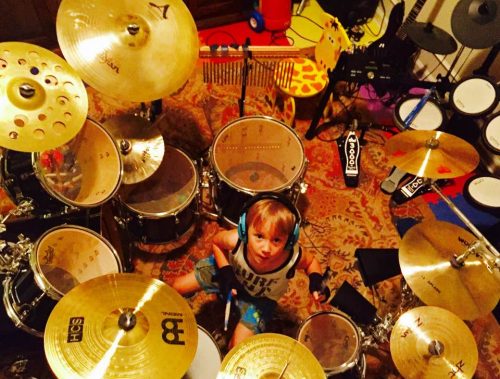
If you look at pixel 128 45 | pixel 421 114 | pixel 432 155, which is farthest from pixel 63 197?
pixel 421 114

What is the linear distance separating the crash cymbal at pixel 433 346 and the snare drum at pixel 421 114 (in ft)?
4.51

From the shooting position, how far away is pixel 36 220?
2.14 m

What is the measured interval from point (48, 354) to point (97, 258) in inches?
28.7

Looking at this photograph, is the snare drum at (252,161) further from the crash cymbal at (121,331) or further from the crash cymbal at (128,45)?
the crash cymbal at (121,331)

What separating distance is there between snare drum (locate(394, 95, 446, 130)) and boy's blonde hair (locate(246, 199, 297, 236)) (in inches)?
55.0

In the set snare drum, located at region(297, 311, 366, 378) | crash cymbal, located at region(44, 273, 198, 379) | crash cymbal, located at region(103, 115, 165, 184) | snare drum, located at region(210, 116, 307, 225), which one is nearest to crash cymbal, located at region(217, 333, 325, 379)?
crash cymbal, located at region(44, 273, 198, 379)

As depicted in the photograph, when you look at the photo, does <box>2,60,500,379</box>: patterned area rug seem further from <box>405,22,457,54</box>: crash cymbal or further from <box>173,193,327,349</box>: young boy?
<box>405,22,457,54</box>: crash cymbal

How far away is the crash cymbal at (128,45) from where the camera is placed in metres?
2.11

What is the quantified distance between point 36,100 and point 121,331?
93cm

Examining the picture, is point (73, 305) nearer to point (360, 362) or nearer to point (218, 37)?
point (360, 362)

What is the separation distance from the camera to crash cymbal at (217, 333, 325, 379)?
155cm

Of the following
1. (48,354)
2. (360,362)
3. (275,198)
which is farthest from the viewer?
(360,362)

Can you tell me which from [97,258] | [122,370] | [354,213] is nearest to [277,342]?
[122,370]

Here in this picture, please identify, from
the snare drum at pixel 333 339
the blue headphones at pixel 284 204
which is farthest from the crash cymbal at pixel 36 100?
the snare drum at pixel 333 339
